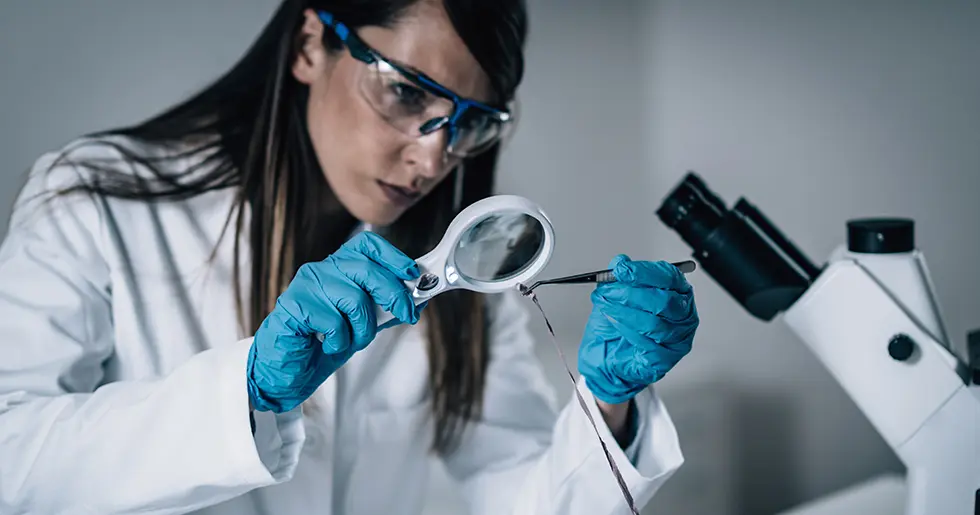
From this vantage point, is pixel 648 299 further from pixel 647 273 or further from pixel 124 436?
pixel 124 436

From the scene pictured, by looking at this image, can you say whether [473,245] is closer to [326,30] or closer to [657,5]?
[326,30]

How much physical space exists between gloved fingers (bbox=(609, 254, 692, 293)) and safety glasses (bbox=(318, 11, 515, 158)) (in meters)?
0.33

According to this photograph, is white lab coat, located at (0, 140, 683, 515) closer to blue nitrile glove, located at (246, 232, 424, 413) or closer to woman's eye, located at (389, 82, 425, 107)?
blue nitrile glove, located at (246, 232, 424, 413)

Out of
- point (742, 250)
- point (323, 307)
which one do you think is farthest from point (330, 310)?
point (742, 250)

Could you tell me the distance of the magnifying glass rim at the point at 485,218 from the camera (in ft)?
2.63

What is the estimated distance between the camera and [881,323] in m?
0.99

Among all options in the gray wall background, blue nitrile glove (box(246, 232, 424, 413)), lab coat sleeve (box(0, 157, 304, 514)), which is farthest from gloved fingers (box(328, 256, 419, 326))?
the gray wall background

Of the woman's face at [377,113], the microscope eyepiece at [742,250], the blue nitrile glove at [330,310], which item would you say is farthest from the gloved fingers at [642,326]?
the woman's face at [377,113]

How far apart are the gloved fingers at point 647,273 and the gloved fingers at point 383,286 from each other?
24 cm

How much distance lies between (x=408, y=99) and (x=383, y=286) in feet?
1.17

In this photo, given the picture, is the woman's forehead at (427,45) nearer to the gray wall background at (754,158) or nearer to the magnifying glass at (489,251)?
the magnifying glass at (489,251)

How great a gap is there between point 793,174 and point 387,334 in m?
0.96

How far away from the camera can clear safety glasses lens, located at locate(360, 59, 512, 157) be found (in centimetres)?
106

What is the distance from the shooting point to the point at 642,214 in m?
1.80
